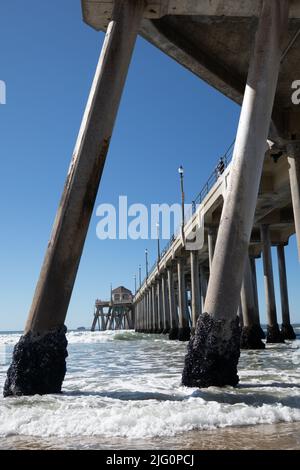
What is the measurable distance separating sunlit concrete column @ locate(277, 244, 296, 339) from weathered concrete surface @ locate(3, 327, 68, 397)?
846 inches

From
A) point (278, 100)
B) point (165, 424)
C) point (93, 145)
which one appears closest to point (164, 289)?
point (278, 100)

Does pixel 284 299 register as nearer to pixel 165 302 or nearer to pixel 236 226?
pixel 165 302

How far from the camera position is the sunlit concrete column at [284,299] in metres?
25.9

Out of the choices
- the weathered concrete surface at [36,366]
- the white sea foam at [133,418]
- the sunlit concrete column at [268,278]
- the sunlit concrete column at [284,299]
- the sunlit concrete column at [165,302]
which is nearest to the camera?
the white sea foam at [133,418]

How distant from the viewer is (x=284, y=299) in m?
26.9

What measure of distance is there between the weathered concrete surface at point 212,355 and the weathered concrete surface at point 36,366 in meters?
1.75

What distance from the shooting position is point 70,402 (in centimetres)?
527

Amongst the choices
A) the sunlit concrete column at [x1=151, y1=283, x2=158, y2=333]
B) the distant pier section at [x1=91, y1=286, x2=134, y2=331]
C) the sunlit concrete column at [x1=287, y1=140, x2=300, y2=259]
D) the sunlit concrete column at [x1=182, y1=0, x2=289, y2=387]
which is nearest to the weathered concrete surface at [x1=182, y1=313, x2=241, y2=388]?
the sunlit concrete column at [x1=182, y1=0, x2=289, y2=387]

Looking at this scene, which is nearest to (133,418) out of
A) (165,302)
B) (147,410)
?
(147,410)

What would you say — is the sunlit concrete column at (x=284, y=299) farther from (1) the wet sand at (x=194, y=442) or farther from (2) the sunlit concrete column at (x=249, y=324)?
(1) the wet sand at (x=194, y=442)

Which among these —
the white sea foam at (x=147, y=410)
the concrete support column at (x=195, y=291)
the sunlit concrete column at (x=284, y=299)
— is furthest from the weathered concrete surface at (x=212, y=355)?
the sunlit concrete column at (x=284, y=299)

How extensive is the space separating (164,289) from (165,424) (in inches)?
1469

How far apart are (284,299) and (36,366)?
23.0m
